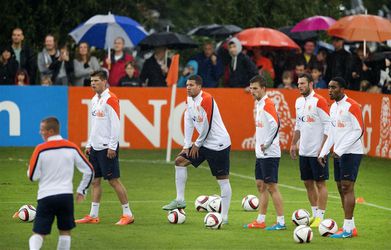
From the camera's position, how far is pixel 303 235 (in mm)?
17297

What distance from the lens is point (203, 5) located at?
4922cm

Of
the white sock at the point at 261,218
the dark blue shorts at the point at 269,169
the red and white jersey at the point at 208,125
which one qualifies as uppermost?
the red and white jersey at the point at 208,125

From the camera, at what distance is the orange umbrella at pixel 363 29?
29.8m

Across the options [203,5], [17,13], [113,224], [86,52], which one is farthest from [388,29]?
[203,5]

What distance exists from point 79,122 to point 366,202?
1009 cm

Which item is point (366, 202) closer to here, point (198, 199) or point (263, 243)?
point (198, 199)

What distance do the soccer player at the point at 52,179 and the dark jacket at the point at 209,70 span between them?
1645 cm

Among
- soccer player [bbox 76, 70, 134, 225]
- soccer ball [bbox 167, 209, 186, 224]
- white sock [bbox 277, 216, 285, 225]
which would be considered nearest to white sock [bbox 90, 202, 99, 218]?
soccer player [bbox 76, 70, 134, 225]

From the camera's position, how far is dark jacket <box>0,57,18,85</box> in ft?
99.4

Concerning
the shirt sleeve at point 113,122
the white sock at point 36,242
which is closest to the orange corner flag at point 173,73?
the shirt sleeve at point 113,122

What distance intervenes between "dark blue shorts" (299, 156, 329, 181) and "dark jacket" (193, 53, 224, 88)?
12.0 m

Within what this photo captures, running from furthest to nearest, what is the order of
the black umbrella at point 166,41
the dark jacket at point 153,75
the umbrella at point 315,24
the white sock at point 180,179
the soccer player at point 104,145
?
the umbrella at point 315,24, the black umbrella at point 166,41, the dark jacket at point 153,75, the white sock at point 180,179, the soccer player at point 104,145

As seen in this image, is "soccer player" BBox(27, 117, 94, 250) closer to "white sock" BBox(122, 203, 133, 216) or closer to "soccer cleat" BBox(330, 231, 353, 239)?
"white sock" BBox(122, 203, 133, 216)

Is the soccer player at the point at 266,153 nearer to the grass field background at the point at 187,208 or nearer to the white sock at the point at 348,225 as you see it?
the grass field background at the point at 187,208
